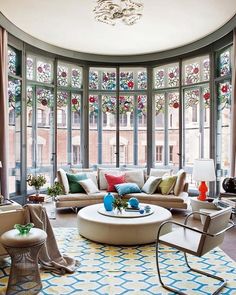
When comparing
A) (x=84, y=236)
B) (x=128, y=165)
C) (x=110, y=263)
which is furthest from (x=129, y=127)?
(x=110, y=263)

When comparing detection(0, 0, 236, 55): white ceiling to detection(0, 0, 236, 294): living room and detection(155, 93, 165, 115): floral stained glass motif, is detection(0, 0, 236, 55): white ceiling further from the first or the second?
detection(155, 93, 165, 115): floral stained glass motif

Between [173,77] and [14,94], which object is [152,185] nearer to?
[173,77]

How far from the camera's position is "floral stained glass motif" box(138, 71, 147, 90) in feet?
25.3

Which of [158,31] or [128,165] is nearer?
[158,31]

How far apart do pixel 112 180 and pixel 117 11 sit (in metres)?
3.25

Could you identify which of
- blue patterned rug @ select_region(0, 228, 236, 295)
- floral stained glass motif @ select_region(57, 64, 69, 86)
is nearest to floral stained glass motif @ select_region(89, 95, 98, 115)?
floral stained glass motif @ select_region(57, 64, 69, 86)

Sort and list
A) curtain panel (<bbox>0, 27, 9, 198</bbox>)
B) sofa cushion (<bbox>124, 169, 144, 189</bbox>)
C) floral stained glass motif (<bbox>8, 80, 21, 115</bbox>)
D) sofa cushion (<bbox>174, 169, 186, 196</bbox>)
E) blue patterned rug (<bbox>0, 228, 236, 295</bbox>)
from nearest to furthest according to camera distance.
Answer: blue patterned rug (<bbox>0, 228, 236, 295</bbox>)
curtain panel (<bbox>0, 27, 9, 198</bbox>)
sofa cushion (<bbox>174, 169, 186, 196</bbox>)
floral stained glass motif (<bbox>8, 80, 21, 115</bbox>)
sofa cushion (<bbox>124, 169, 144, 189</bbox>)

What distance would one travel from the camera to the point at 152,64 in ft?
24.9

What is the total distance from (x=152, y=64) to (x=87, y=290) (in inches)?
234

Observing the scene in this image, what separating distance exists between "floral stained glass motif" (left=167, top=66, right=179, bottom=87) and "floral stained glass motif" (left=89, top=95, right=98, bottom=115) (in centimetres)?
187

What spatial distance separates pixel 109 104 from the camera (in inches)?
306

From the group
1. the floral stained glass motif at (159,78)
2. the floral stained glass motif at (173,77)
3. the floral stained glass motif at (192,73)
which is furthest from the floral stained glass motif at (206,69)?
the floral stained glass motif at (159,78)

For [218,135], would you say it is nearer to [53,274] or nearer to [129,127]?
[129,127]

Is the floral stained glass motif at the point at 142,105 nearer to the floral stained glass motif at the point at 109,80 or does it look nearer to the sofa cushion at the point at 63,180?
the floral stained glass motif at the point at 109,80
